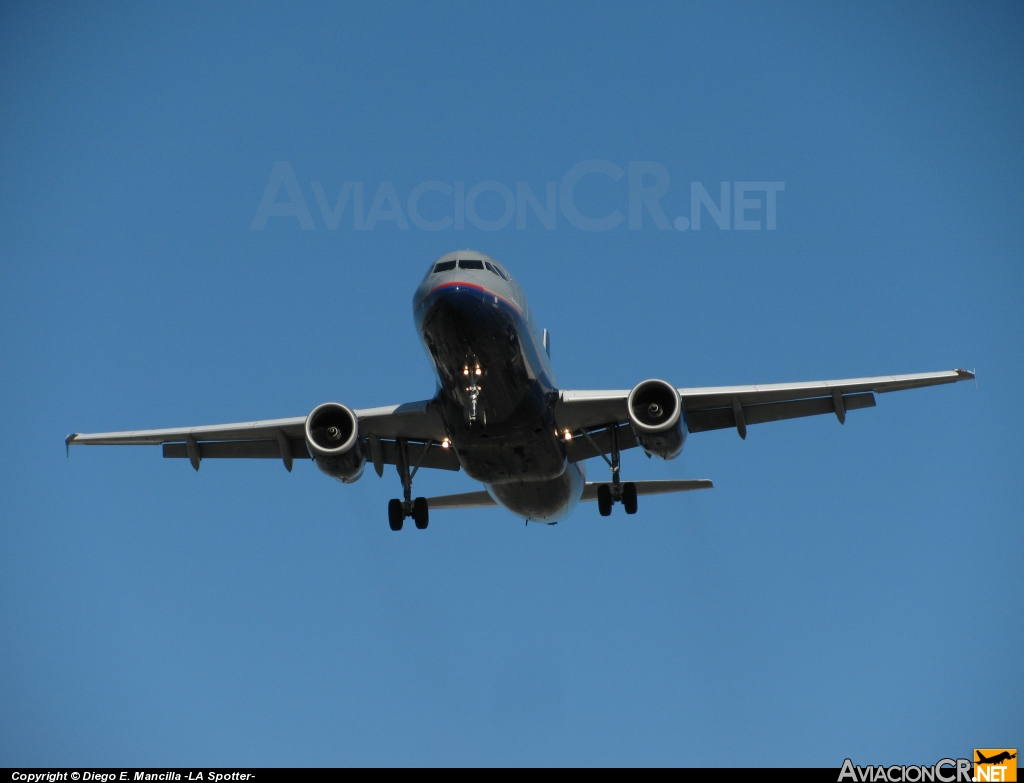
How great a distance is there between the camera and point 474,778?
2394 centimetres

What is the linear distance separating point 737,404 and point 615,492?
3.62 meters

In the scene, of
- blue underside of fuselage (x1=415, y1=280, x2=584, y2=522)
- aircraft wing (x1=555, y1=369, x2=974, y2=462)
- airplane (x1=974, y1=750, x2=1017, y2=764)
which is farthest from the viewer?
aircraft wing (x1=555, y1=369, x2=974, y2=462)

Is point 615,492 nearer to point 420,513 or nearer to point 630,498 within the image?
point 630,498

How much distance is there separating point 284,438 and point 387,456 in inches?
105

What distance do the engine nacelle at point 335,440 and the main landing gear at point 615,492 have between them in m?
6.13

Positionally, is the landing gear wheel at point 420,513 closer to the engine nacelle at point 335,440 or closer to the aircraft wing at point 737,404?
the engine nacelle at point 335,440

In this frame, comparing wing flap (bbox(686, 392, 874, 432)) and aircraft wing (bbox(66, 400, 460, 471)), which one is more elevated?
wing flap (bbox(686, 392, 874, 432))

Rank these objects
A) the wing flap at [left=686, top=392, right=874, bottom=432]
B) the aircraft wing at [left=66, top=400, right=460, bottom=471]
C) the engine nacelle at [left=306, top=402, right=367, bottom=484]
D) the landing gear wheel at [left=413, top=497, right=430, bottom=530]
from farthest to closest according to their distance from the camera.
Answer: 1. the landing gear wheel at [left=413, top=497, right=430, bottom=530]
2. the wing flap at [left=686, top=392, right=874, bottom=432]
3. the aircraft wing at [left=66, top=400, right=460, bottom=471]
4. the engine nacelle at [left=306, top=402, right=367, bottom=484]

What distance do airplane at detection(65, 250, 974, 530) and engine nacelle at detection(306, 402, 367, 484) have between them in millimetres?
26

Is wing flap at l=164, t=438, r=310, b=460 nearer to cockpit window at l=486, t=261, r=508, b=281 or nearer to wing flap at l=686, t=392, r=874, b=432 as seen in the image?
cockpit window at l=486, t=261, r=508, b=281

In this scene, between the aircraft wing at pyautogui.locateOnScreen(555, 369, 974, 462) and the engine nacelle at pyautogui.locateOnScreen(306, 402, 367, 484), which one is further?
the aircraft wing at pyautogui.locateOnScreen(555, 369, 974, 462)

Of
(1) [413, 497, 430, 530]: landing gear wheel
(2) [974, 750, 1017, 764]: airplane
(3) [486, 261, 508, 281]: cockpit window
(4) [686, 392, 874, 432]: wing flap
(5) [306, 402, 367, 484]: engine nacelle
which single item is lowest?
(2) [974, 750, 1017, 764]: airplane

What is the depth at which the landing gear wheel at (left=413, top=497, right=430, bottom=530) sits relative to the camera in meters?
32.8

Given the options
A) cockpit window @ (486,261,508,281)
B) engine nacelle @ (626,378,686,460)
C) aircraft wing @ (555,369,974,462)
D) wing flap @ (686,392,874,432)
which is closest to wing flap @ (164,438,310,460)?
aircraft wing @ (555,369,974,462)
